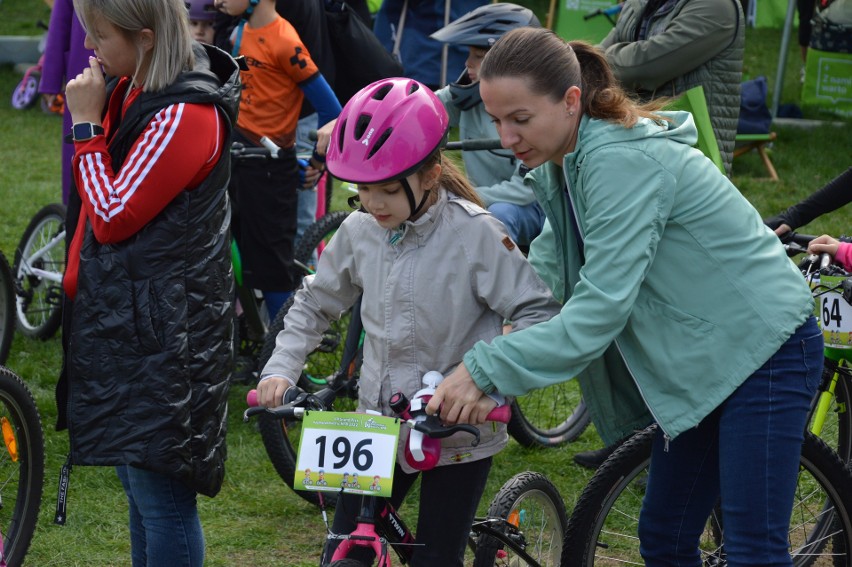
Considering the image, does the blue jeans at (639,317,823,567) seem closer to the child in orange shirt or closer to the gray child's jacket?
the gray child's jacket

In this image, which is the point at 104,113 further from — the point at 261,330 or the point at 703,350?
the point at 261,330

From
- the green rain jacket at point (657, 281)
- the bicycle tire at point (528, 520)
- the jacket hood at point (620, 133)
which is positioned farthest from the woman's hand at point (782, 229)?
the jacket hood at point (620, 133)

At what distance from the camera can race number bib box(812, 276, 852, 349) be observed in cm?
421

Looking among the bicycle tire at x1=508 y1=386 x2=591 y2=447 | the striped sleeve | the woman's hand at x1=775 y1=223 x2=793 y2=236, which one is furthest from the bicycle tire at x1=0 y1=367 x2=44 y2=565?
the woman's hand at x1=775 y1=223 x2=793 y2=236

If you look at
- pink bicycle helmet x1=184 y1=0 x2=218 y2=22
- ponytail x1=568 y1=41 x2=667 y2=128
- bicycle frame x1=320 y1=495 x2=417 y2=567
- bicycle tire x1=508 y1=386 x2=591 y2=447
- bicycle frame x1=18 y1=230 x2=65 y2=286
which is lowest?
bicycle tire x1=508 y1=386 x2=591 y2=447

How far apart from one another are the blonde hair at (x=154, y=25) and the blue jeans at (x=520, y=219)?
1.92 m

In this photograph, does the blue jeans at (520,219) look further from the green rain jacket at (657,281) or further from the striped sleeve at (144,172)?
the striped sleeve at (144,172)

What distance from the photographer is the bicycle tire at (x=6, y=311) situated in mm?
6293

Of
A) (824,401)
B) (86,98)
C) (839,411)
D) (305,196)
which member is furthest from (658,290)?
(305,196)

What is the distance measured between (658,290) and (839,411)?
2.05 m

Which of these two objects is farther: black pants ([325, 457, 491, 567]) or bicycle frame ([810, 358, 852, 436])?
bicycle frame ([810, 358, 852, 436])

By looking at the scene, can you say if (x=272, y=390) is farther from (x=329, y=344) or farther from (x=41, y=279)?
(x=41, y=279)

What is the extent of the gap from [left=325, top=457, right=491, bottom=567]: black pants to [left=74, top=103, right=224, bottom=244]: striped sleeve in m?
0.90

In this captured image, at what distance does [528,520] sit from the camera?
3.99m
